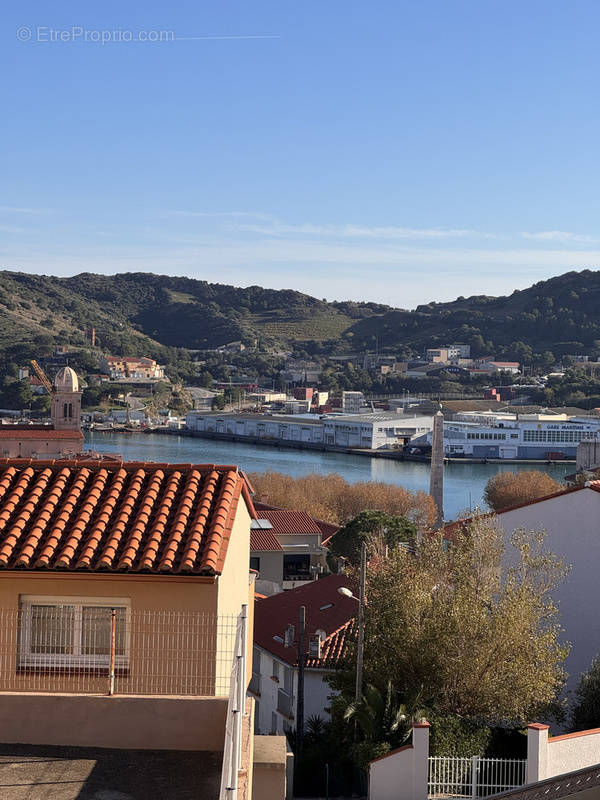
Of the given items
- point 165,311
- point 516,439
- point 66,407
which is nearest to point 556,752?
point 66,407

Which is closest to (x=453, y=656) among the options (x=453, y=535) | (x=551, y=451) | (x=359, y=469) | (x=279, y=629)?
(x=453, y=535)

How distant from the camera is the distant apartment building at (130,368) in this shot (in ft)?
361

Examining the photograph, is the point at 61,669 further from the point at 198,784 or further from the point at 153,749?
the point at 198,784

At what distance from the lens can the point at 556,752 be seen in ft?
20.6

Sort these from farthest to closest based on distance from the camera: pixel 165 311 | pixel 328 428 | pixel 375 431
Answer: pixel 165 311 < pixel 328 428 < pixel 375 431

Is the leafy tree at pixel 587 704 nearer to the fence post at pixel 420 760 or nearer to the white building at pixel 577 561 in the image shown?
the white building at pixel 577 561

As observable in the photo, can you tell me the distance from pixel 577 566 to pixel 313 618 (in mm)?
3247

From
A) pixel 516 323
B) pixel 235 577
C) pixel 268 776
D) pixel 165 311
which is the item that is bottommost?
pixel 268 776

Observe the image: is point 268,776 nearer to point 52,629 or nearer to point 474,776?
point 52,629

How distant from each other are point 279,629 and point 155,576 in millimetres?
7989

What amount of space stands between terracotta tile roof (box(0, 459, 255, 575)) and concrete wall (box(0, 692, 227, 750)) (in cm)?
67

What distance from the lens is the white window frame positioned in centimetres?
A: 334

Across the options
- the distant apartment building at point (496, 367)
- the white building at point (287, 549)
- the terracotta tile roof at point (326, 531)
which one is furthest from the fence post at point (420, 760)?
the distant apartment building at point (496, 367)

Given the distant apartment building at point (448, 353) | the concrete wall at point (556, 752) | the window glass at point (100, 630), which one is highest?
the distant apartment building at point (448, 353)
